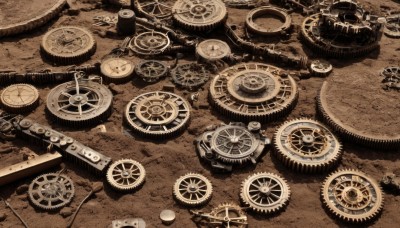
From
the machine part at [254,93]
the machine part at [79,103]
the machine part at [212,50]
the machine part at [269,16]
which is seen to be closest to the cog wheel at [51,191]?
the machine part at [79,103]

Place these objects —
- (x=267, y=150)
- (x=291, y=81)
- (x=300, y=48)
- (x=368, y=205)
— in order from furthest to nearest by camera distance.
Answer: (x=300, y=48) < (x=291, y=81) < (x=267, y=150) < (x=368, y=205)

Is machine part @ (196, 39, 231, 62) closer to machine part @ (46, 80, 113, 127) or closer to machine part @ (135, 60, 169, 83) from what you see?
machine part @ (135, 60, 169, 83)

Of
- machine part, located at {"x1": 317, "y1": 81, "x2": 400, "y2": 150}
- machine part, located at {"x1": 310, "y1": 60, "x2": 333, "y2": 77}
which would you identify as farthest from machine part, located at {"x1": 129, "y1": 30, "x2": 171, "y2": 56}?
machine part, located at {"x1": 317, "y1": 81, "x2": 400, "y2": 150}

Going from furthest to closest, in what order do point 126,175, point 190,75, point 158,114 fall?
point 190,75 → point 158,114 → point 126,175

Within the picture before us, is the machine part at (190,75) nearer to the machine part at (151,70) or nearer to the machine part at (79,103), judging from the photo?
the machine part at (151,70)

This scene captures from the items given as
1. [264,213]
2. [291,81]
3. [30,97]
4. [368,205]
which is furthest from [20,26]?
[368,205]

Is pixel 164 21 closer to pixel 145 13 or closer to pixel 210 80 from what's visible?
pixel 145 13

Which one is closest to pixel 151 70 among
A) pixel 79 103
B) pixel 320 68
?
pixel 79 103

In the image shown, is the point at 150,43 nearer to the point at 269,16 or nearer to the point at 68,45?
the point at 68,45
